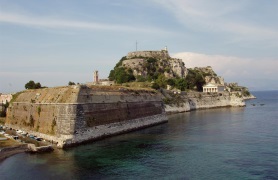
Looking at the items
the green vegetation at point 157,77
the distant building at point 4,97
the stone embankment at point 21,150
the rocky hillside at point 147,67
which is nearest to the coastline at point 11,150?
the stone embankment at point 21,150

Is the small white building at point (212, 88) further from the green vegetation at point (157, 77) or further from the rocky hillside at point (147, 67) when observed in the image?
the rocky hillside at point (147, 67)

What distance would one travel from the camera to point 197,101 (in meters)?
82.8

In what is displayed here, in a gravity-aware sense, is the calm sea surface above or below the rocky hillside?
below

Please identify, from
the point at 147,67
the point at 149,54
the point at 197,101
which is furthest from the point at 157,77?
the point at 197,101

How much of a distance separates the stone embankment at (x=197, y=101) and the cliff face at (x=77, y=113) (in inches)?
887

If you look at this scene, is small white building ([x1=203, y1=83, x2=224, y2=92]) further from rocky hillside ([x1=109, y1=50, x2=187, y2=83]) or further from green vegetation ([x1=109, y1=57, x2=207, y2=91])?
rocky hillside ([x1=109, y1=50, x2=187, y2=83])

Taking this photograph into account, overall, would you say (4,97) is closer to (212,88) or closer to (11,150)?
(11,150)

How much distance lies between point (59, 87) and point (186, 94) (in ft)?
157

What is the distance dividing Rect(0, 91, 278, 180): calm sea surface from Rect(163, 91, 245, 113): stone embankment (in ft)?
112

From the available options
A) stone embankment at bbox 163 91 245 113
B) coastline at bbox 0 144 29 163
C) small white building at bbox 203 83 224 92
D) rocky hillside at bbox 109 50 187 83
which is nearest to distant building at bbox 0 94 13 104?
rocky hillside at bbox 109 50 187 83

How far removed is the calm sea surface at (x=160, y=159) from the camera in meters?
22.3

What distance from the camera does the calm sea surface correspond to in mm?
22281

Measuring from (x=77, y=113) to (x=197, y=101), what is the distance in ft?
182

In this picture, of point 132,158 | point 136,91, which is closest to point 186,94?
point 136,91
